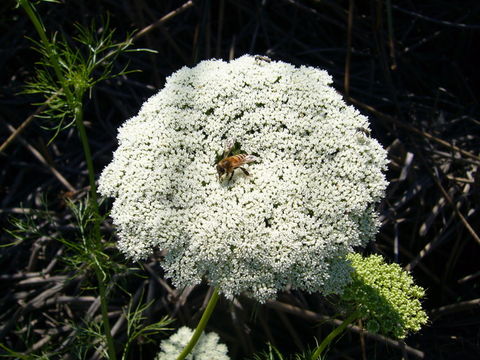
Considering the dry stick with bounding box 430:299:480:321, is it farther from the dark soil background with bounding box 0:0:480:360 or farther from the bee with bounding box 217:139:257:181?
the bee with bounding box 217:139:257:181

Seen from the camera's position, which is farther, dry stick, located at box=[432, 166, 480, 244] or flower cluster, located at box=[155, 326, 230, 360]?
dry stick, located at box=[432, 166, 480, 244]

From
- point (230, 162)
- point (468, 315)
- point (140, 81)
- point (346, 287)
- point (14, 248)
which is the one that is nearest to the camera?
point (230, 162)

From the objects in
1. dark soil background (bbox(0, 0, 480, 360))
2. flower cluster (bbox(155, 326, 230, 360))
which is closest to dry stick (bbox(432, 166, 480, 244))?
dark soil background (bbox(0, 0, 480, 360))

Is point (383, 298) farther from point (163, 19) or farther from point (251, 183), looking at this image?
point (163, 19)

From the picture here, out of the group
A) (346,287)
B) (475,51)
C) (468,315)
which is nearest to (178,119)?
(346,287)

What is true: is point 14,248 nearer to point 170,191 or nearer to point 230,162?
point 170,191

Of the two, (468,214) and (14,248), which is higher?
(468,214)

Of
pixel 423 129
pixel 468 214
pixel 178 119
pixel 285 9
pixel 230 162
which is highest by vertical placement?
pixel 285 9
